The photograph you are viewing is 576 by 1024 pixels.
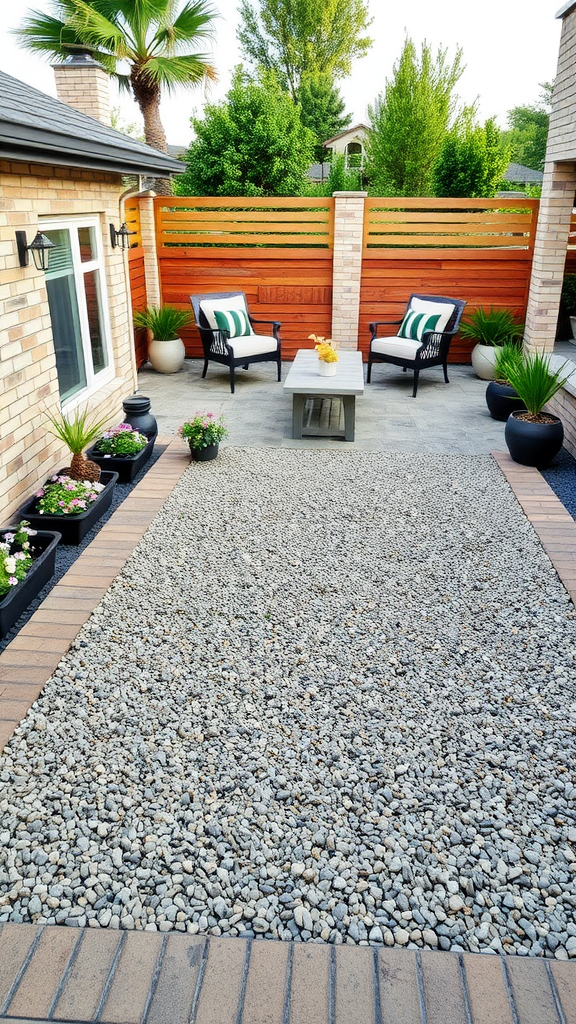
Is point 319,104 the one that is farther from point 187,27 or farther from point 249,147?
point 187,27

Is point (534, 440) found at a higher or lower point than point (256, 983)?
higher

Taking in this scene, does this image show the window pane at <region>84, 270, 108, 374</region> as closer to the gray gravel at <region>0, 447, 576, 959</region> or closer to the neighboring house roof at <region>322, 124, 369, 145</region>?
the gray gravel at <region>0, 447, 576, 959</region>

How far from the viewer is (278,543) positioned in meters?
4.39

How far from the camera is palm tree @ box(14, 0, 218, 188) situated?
10797 millimetres

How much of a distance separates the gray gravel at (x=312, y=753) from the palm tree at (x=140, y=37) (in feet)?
33.5

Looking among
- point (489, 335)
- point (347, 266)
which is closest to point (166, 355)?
point (347, 266)

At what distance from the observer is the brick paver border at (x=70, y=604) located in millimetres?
2953

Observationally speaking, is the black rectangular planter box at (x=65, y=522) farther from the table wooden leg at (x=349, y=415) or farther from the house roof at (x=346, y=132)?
the house roof at (x=346, y=132)

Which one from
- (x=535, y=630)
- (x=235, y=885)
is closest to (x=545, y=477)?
(x=535, y=630)

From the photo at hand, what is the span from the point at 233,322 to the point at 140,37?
6.32 meters

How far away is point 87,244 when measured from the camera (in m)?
5.93

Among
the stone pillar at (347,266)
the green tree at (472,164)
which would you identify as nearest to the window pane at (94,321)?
the stone pillar at (347,266)

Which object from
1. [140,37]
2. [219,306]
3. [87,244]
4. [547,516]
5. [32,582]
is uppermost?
[140,37]

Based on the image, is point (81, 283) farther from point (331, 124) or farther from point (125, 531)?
point (331, 124)
